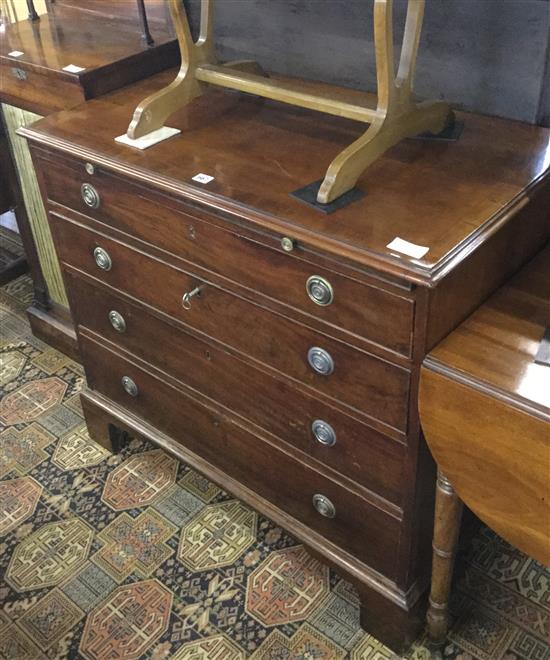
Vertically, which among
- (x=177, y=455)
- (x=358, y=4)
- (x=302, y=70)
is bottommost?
(x=177, y=455)

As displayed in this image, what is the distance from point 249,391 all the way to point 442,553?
482 millimetres

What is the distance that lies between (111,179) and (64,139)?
0.14 m

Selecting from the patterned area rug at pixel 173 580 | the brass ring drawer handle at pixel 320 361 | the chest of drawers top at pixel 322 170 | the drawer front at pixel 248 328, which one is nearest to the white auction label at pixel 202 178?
the chest of drawers top at pixel 322 170

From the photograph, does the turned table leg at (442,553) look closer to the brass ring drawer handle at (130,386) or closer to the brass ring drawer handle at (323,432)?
the brass ring drawer handle at (323,432)

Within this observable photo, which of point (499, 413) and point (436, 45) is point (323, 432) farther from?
point (436, 45)

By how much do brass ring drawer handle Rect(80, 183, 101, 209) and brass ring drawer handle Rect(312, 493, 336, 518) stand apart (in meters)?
0.76

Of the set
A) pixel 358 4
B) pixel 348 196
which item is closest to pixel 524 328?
pixel 348 196

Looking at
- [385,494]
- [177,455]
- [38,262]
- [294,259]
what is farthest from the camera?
[38,262]

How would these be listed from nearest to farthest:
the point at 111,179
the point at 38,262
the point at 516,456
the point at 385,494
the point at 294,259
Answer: the point at 516,456 < the point at 294,259 < the point at 385,494 < the point at 111,179 < the point at 38,262

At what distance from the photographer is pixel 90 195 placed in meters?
1.56

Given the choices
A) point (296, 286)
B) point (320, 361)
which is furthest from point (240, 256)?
point (320, 361)

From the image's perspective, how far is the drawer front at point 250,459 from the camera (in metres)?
1.45

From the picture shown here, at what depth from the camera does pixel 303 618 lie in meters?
1.62

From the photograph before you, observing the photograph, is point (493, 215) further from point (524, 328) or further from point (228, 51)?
point (228, 51)
